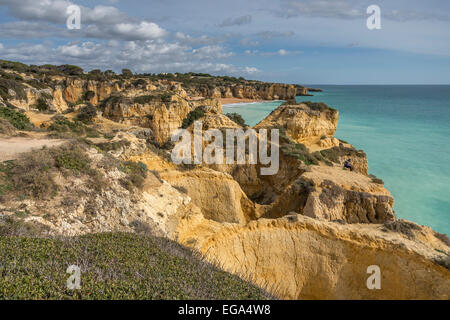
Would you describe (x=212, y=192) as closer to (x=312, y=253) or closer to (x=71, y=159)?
(x=312, y=253)

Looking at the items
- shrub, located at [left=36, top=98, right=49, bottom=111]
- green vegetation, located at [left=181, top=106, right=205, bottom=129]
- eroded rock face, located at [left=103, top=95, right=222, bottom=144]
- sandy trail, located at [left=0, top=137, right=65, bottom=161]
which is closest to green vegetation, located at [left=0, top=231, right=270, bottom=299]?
sandy trail, located at [left=0, top=137, right=65, bottom=161]

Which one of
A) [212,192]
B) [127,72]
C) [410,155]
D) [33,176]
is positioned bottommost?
[410,155]

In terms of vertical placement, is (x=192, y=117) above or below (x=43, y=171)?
above

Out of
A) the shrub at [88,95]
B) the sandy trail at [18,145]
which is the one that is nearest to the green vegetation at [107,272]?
the sandy trail at [18,145]

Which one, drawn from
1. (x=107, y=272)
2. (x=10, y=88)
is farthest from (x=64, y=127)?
(x=107, y=272)

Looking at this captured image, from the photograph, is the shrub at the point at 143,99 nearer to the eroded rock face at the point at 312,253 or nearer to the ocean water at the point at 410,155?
the eroded rock face at the point at 312,253
